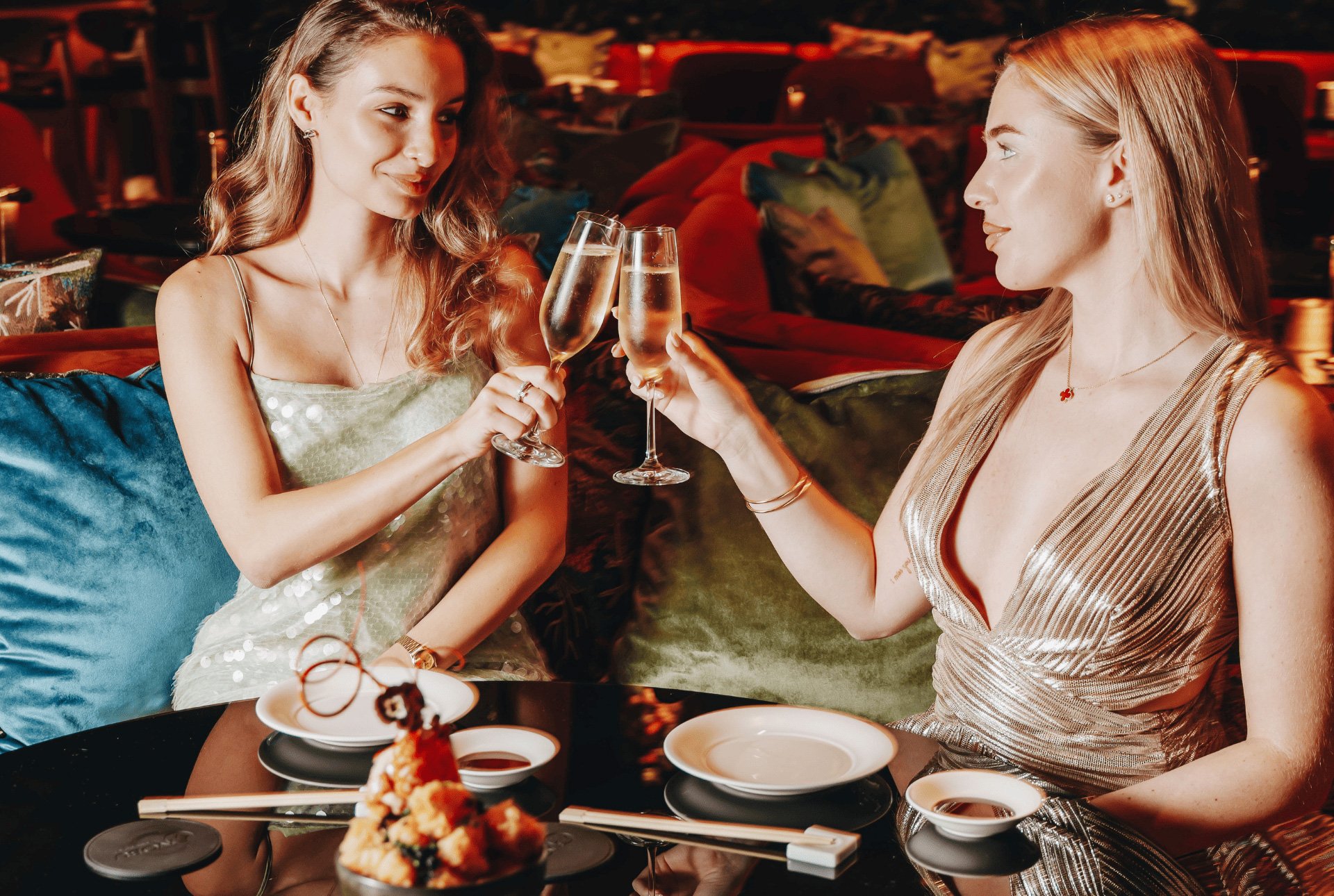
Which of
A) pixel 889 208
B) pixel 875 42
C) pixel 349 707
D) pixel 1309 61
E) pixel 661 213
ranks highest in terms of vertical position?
pixel 875 42

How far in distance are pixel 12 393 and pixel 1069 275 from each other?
58.5 inches

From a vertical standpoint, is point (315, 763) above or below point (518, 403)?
below

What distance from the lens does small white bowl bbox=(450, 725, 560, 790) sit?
110 centimetres

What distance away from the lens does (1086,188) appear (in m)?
1.41

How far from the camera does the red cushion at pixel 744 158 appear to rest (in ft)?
12.5

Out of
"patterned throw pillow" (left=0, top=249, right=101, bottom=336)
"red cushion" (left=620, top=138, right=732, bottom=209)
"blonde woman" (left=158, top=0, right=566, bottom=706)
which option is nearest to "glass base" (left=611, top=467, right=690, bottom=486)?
"blonde woman" (left=158, top=0, right=566, bottom=706)

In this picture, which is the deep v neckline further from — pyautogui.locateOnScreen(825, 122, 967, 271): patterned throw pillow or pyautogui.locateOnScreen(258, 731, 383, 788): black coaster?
pyautogui.locateOnScreen(825, 122, 967, 271): patterned throw pillow

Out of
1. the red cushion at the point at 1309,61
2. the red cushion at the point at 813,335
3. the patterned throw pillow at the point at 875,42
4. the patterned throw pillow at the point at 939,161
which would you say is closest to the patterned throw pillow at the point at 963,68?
the patterned throw pillow at the point at 875,42

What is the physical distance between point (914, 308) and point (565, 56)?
21.2 ft

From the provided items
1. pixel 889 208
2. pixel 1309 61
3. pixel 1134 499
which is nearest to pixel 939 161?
pixel 889 208

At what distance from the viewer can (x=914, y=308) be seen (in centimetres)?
244

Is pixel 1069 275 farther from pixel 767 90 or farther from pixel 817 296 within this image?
pixel 767 90

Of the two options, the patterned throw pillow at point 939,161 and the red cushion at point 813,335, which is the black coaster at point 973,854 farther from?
the patterned throw pillow at point 939,161

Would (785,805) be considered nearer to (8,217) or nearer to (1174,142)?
(1174,142)
